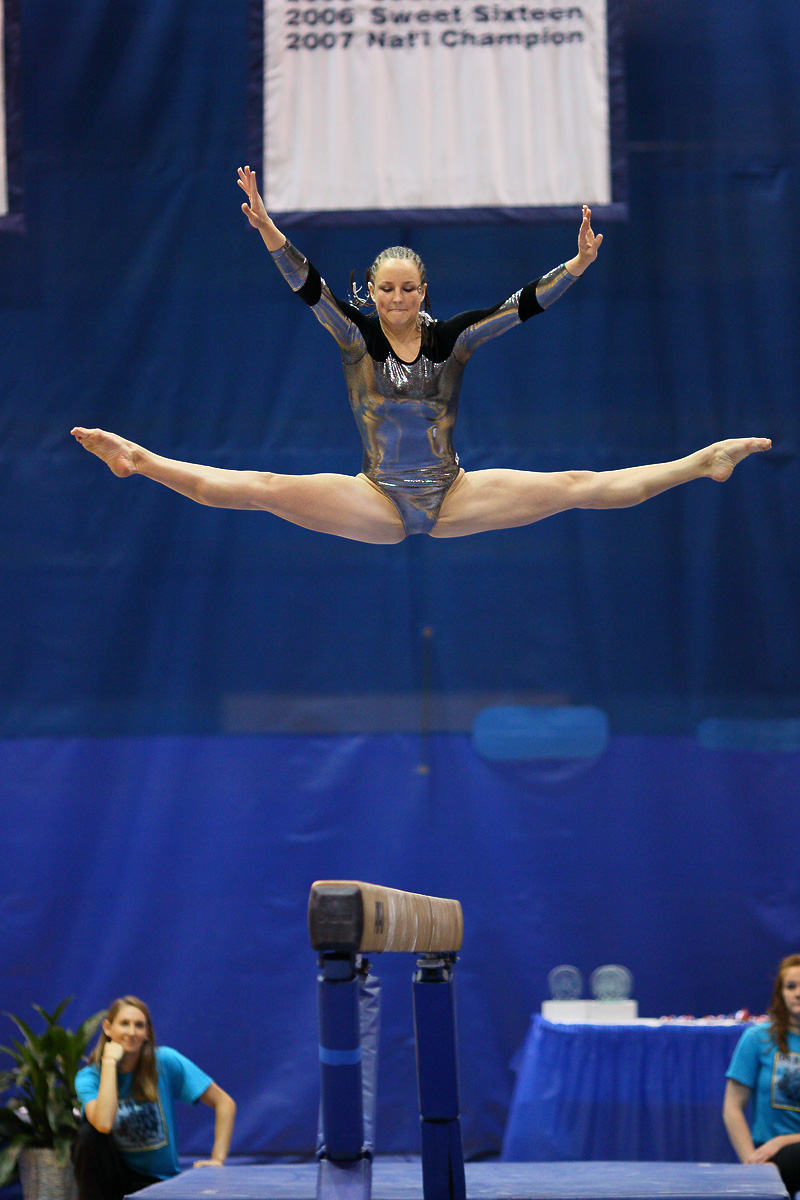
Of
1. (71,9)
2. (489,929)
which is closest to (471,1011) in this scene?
(489,929)

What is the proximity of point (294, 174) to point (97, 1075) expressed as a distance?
4125mm

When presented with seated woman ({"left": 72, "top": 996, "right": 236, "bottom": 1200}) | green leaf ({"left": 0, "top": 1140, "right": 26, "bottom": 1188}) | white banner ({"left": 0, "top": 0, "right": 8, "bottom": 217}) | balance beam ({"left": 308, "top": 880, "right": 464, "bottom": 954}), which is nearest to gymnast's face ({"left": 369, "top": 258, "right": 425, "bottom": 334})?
balance beam ({"left": 308, "top": 880, "right": 464, "bottom": 954})

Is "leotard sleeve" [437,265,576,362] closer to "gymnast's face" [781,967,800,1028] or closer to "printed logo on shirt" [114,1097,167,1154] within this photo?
"gymnast's face" [781,967,800,1028]

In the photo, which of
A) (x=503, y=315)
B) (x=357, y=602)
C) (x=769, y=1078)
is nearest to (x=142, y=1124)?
(x=769, y=1078)

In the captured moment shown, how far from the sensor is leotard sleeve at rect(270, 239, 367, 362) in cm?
347

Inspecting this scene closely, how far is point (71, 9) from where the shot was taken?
6.71m

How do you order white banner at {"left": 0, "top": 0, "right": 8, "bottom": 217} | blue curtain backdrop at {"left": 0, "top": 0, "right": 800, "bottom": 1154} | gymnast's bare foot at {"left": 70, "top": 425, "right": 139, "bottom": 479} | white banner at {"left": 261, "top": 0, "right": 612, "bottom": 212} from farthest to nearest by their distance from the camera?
1. white banner at {"left": 0, "top": 0, "right": 8, "bottom": 217}
2. white banner at {"left": 261, "top": 0, "right": 612, "bottom": 212}
3. blue curtain backdrop at {"left": 0, "top": 0, "right": 800, "bottom": 1154}
4. gymnast's bare foot at {"left": 70, "top": 425, "right": 139, "bottom": 479}

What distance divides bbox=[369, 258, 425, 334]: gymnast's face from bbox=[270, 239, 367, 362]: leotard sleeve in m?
0.10

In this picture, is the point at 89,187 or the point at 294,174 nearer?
the point at 294,174

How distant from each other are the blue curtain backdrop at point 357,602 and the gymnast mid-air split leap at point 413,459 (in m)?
2.59

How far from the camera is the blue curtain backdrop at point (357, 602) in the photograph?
6105 millimetres

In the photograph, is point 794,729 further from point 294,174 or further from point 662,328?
point 294,174

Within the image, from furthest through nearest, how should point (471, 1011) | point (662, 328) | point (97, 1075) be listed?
1. point (662, 328)
2. point (471, 1011)
3. point (97, 1075)

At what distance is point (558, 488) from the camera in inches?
149
